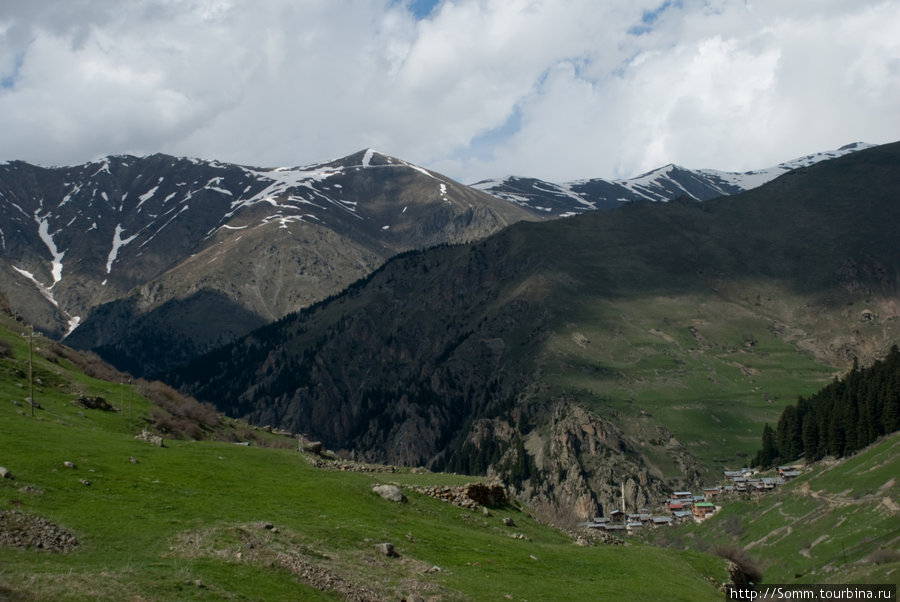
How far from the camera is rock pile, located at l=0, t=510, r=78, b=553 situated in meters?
28.5

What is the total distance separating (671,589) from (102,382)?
5236 cm

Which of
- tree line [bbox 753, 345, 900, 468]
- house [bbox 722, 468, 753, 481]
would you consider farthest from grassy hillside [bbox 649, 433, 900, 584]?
house [bbox 722, 468, 753, 481]

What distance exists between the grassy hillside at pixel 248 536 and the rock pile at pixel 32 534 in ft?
0.26

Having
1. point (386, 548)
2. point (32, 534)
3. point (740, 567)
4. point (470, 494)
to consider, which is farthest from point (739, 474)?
point (32, 534)

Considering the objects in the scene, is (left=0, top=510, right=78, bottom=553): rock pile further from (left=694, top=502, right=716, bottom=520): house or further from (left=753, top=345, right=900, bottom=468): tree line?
Result: (left=694, top=502, right=716, bottom=520): house

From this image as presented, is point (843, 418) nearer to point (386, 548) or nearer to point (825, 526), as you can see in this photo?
point (825, 526)

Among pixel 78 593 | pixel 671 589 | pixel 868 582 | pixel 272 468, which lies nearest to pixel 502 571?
pixel 671 589

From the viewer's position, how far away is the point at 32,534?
29.1 meters

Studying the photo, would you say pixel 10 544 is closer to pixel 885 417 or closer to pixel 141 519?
pixel 141 519

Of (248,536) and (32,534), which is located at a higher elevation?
(32,534)

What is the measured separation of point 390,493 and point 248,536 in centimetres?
1357

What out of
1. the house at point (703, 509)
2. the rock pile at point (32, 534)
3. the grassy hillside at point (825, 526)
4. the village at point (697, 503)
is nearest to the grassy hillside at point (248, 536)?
the rock pile at point (32, 534)

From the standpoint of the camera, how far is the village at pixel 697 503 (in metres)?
154

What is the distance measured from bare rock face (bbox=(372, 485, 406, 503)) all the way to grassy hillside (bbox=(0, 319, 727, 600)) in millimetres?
556
